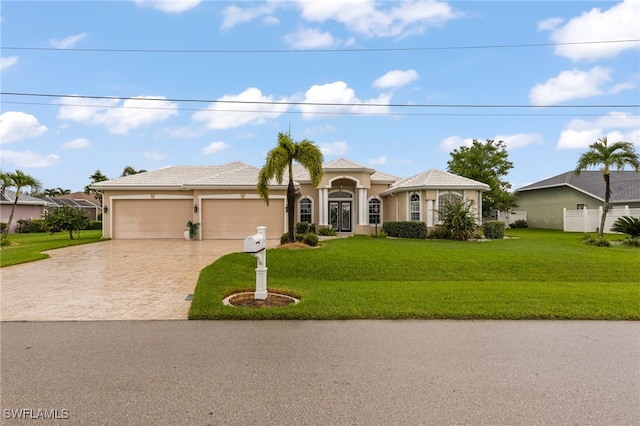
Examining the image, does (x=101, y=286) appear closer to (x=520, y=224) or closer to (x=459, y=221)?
(x=459, y=221)

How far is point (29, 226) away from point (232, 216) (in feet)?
71.6

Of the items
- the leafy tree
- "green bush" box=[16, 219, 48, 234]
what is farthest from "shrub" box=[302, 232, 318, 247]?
"green bush" box=[16, 219, 48, 234]

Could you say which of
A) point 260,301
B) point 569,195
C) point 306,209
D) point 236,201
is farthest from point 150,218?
point 569,195

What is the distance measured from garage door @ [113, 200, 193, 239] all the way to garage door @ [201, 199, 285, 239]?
1.22 meters

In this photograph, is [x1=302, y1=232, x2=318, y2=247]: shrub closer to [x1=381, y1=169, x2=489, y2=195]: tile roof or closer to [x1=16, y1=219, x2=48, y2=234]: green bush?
[x1=381, y1=169, x2=489, y2=195]: tile roof

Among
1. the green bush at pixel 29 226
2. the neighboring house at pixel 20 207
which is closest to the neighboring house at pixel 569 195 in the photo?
the green bush at pixel 29 226

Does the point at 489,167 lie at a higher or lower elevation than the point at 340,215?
higher

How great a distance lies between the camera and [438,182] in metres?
18.4

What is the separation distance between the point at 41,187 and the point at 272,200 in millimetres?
12789

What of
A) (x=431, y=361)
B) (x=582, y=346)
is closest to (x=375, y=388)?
(x=431, y=361)

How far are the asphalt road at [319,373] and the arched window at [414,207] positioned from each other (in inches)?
544

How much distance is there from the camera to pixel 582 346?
13.9 feet

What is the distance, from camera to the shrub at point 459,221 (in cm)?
1631

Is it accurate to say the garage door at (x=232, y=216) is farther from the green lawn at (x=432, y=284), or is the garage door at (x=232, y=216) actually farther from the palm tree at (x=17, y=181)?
the palm tree at (x=17, y=181)
